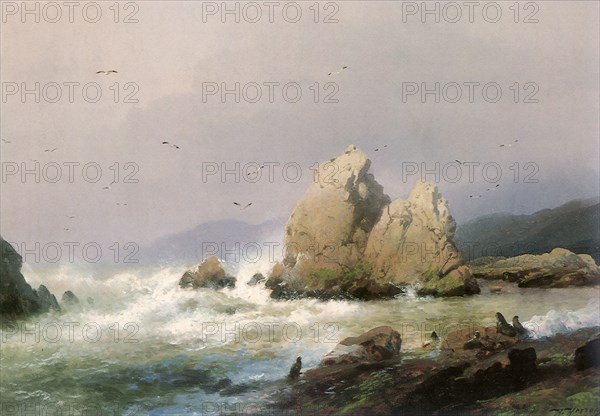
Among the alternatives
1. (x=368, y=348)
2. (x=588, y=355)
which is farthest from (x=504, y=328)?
(x=368, y=348)

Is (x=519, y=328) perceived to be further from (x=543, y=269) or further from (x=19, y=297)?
(x=19, y=297)

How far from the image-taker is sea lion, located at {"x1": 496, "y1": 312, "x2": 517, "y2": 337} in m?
4.75

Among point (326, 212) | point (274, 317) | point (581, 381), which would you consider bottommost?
point (581, 381)

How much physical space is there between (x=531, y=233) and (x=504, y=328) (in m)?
A: 0.79

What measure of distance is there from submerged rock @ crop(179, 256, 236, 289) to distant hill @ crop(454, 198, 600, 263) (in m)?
1.88

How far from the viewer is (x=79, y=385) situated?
15.3 ft

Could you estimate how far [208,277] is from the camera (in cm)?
476

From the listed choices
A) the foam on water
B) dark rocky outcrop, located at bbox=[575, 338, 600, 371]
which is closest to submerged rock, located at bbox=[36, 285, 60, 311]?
the foam on water

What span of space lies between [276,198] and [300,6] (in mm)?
1589

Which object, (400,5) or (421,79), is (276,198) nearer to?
(421,79)

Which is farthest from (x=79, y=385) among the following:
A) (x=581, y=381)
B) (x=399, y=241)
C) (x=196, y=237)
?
(x=581, y=381)
